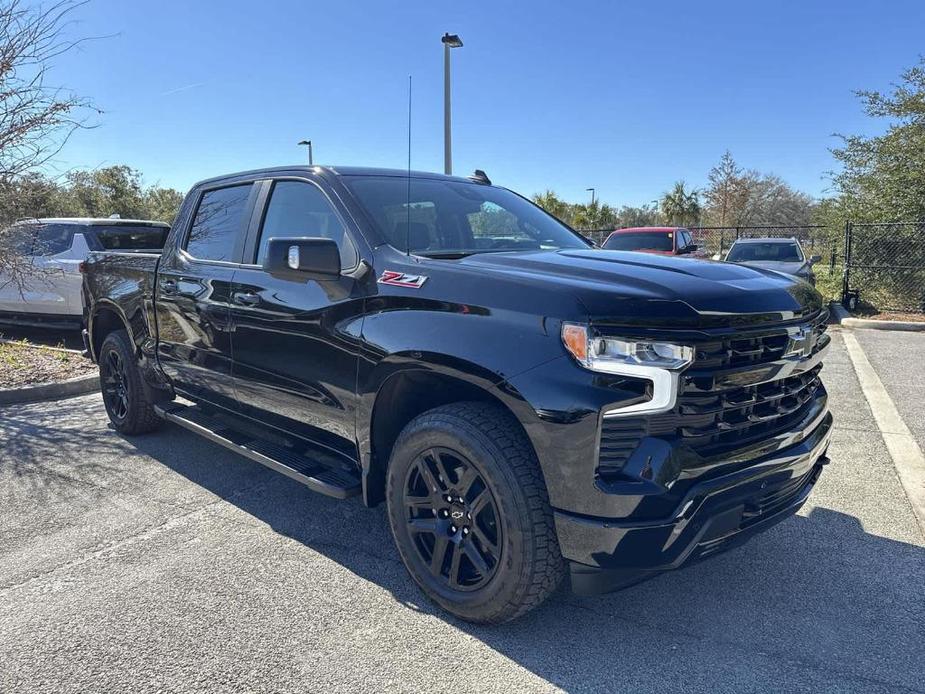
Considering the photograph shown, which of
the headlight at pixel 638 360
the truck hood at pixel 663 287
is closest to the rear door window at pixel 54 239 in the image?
the truck hood at pixel 663 287

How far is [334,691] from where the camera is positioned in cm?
229

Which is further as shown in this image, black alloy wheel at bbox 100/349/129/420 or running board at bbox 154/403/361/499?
black alloy wheel at bbox 100/349/129/420

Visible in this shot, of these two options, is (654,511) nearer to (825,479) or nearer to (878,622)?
(878,622)

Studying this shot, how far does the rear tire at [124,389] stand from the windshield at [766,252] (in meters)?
12.4

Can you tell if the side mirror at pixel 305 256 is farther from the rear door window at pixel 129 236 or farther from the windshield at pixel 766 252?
the windshield at pixel 766 252

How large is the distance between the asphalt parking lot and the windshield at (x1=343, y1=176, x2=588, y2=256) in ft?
5.29

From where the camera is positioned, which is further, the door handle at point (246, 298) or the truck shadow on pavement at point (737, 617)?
the door handle at point (246, 298)

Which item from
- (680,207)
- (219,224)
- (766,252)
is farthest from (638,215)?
(219,224)

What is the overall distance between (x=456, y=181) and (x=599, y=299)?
6.60 feet

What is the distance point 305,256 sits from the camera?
288cm

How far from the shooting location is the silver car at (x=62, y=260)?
8734 mm

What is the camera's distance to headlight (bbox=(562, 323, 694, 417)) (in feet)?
7.12

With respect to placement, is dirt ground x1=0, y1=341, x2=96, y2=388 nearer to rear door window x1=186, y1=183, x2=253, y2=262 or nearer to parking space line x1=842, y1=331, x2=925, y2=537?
rear door window x1=186, y1=183, x2=253, y2=262

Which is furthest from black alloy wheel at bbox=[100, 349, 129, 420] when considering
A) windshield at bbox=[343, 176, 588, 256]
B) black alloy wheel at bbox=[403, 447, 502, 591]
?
black alloy wheel at bbox=[403, 447, 502, 591]
